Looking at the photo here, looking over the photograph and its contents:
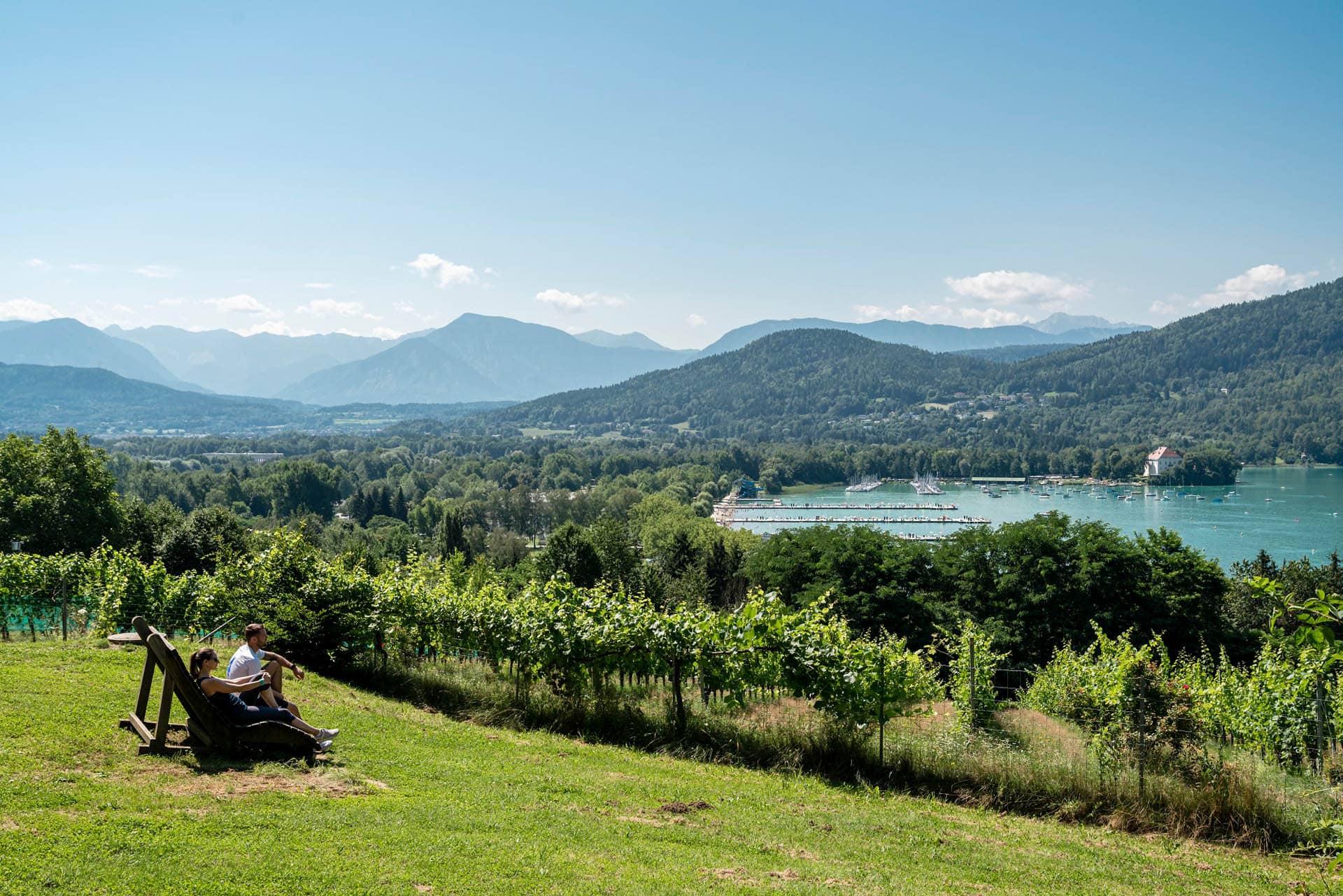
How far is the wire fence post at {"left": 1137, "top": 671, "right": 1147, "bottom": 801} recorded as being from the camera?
952cm

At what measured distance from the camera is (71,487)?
4038 centimetres

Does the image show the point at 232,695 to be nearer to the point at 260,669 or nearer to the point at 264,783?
the point at 260,669

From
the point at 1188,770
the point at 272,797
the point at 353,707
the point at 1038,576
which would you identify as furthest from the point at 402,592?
the point at 1038,576

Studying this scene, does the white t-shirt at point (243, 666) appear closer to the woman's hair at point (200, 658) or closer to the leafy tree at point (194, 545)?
the woman's hair at point (200, 658)

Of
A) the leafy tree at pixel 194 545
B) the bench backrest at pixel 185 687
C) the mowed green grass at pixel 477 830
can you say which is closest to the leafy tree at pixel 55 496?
the leafy tree at pixel 194 545

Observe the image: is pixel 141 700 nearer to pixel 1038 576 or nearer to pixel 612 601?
pixel 612 601

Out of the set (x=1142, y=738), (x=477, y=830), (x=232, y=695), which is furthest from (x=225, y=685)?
(x=1142, y=738)

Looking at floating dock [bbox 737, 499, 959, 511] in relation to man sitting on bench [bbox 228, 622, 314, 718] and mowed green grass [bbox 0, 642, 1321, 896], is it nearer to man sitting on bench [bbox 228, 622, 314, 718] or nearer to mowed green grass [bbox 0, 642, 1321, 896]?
mowed green grass [bbox 0, 642, 1321, 896]

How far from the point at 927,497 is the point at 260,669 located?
172 meters

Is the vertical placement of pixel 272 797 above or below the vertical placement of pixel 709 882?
above

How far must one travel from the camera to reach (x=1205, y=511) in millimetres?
129625

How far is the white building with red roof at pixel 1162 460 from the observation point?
577ft

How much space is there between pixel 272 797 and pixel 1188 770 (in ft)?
32.9

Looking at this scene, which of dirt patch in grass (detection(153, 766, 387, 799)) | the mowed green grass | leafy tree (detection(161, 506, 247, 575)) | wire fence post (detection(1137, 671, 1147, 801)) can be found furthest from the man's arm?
leafy tree (detection(161, 506, 247, 575))
